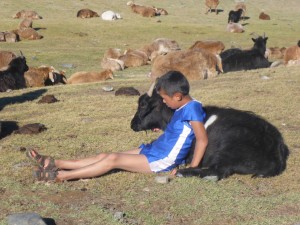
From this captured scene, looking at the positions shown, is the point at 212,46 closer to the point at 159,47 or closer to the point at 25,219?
the point at 159,47

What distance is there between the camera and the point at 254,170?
688 cm

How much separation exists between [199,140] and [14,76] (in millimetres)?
12039

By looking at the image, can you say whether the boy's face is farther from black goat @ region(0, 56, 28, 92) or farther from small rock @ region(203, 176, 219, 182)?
black goat @ region(0, 56, 28, 92)

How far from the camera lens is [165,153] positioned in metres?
6.86

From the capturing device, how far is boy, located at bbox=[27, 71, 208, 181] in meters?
6.70

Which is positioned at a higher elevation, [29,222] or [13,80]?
[29,222]

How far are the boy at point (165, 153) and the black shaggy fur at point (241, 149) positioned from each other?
24cm

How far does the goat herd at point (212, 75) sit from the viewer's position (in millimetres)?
6883

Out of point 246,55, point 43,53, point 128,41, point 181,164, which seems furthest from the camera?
point 128,41

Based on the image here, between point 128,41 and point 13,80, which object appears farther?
point 128,41

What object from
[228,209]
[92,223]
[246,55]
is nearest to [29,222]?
[92,223]

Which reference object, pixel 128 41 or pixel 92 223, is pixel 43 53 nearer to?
pixel 128 41

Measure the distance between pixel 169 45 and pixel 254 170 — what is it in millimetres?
20986

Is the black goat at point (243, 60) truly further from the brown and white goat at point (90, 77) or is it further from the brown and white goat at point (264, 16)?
the brown and white goat at point (264, 16)
